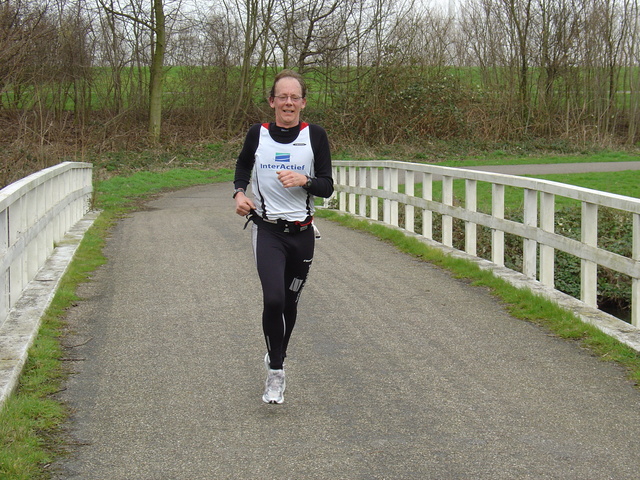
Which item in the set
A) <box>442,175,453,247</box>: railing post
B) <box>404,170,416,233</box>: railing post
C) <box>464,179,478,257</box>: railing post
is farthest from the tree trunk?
<box>464,179,478,257</box>: railing post

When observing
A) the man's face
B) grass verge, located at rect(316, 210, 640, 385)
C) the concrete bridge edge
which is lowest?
grass verge, located at rect(316, 210, 640, 385)

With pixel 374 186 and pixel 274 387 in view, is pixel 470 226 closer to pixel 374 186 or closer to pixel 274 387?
pixel 374 186

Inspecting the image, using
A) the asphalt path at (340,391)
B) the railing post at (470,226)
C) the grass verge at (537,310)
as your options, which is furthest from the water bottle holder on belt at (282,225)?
the railing post at (470,226)

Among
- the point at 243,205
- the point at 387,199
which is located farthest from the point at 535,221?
the point at 387,199

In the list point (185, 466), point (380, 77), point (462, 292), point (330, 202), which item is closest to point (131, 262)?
point (462, 292)

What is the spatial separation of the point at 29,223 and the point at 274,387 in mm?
4102

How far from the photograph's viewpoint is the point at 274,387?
502 centimetres

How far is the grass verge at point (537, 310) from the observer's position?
6089 mm

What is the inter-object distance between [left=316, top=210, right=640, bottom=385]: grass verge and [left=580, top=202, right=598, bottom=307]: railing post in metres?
0.31

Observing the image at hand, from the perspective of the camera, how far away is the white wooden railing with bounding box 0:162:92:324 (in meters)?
6.49

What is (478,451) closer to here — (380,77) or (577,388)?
(577,388)

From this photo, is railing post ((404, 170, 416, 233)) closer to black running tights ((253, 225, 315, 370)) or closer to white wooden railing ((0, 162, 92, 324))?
white wooden railing ((0, 162, 92, 324))

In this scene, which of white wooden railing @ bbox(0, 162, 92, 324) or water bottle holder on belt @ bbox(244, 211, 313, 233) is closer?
water bottle holder on belt @ bbox(244, 211, 313, 233)

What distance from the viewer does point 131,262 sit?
1070 cm
